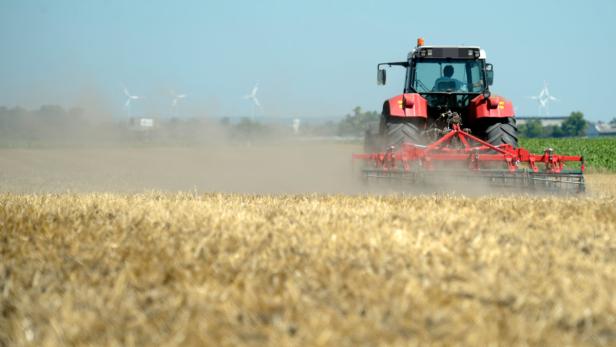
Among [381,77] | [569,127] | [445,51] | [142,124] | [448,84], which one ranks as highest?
[445,51]

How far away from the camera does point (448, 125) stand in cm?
1258

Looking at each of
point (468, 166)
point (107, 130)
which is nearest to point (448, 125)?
point (468, 166)

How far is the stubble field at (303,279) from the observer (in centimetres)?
316

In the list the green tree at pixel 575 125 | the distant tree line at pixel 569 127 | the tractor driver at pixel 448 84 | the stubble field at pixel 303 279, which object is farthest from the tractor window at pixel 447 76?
the green tree at pixel 575 125

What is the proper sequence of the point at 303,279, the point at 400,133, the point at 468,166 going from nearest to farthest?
the point at 303,279, the point at 468,166, the point at 400,133

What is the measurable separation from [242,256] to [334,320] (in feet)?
4.04

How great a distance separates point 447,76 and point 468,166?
6.51ft

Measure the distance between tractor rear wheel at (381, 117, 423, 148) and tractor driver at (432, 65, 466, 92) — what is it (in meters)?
0.70

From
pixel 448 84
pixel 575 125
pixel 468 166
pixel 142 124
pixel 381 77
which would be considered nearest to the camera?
pixel 468 166

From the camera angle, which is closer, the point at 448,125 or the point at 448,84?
the point at 448,125

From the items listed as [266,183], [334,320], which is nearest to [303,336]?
[334,320]

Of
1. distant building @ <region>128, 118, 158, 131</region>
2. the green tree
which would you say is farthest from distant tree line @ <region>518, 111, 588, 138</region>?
distant building @ <region>128, 118, 158, 131</region>

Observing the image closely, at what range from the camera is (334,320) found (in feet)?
10.6

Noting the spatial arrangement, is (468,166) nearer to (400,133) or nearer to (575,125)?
(400,133)
